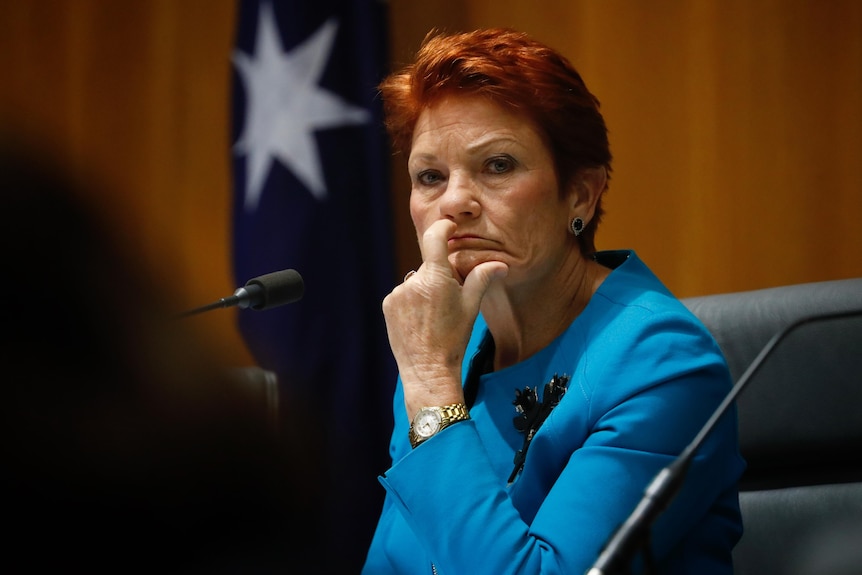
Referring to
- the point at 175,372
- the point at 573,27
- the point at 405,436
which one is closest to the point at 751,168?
the point at 573,27

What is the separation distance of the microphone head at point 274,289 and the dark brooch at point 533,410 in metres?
0.40

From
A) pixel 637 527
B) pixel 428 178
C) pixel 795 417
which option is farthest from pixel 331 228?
pixel 637 527

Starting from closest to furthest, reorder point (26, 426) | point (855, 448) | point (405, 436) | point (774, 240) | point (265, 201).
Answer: point (26, 426)
point (855, 448)
point (405, 436)
point (774, 240)
point (265, 201)

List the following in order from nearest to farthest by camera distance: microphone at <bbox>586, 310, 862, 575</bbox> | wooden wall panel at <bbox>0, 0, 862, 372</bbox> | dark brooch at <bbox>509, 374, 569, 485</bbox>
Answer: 1. microphone at <bbox>586, 310, 862, 575</bbox>
2. dark brooch at <bbox>509, 374, 569, 485</bbox>
3. wooden wall panel at <bbox>0, 0, 862, 372</bbox>

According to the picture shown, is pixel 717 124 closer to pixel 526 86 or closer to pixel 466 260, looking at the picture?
pixel 526 86

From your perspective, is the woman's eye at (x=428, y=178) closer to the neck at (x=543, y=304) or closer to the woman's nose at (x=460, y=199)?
the woman's nose at (x=460, y=199)

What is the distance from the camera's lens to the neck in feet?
5.70

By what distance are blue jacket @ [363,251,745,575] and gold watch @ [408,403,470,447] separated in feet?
0.07

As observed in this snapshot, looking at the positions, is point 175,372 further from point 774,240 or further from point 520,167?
point 774,240

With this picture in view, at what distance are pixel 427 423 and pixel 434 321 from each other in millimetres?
174

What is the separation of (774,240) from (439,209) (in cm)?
103

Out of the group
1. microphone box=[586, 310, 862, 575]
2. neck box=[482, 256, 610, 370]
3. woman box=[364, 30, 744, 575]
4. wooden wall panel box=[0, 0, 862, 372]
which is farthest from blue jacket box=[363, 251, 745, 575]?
wooden wall panel box=[0, 0, 862, 372]

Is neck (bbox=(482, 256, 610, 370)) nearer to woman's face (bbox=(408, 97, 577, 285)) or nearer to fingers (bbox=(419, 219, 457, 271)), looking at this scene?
woman's face (bbox=(408, 97, 577, 285))

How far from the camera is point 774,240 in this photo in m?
2.37
